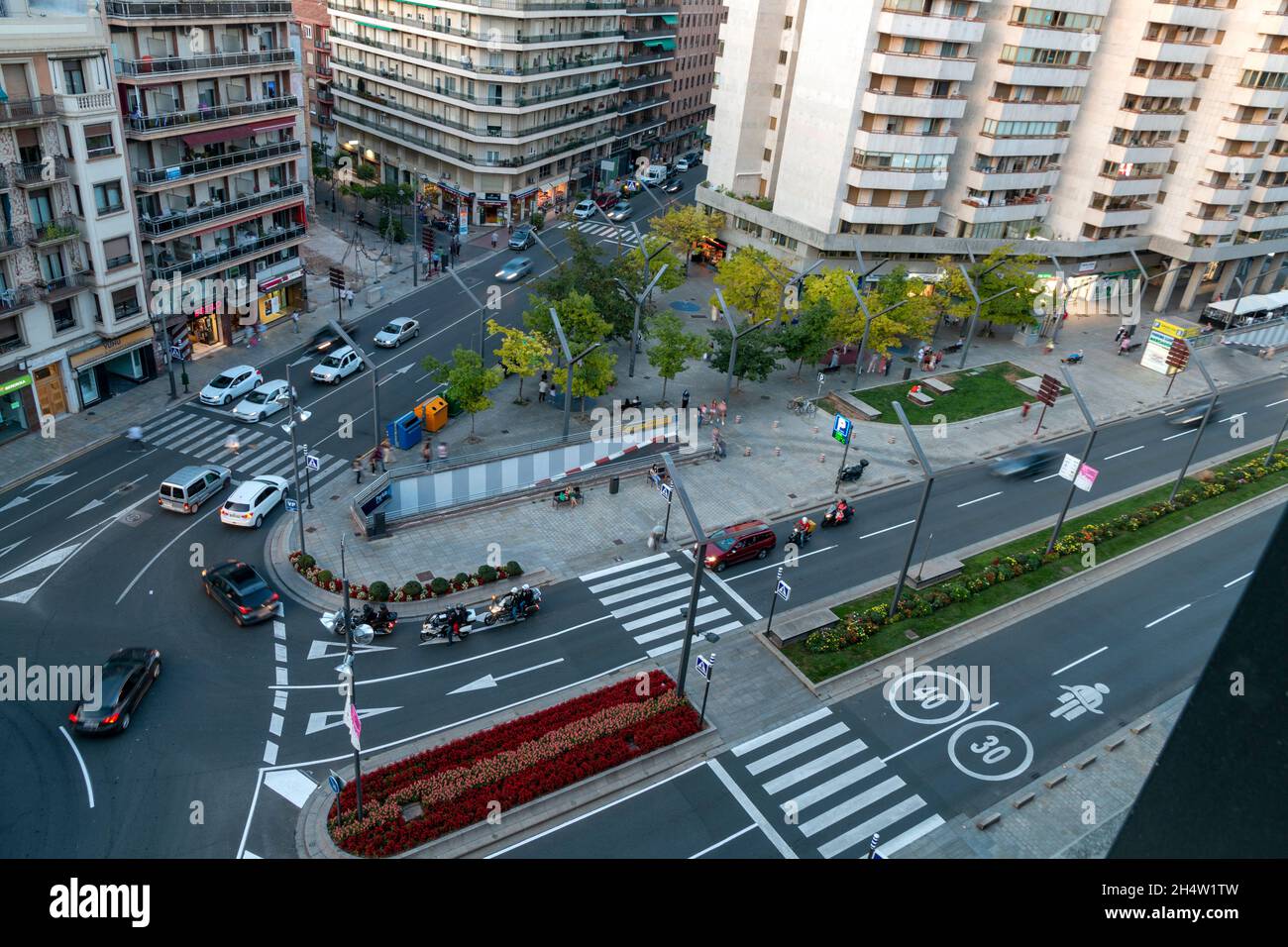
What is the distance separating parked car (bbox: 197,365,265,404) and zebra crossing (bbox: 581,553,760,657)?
26975 millimetres

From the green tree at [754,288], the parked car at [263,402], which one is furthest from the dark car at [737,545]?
the parked car at [263,402]

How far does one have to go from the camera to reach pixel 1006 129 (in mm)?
73875

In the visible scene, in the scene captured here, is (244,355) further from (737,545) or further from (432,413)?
(737,545)

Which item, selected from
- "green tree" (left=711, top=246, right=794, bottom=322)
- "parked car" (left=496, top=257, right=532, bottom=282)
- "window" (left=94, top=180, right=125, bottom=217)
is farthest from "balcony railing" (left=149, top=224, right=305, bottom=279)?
"green tree" (left=711, top=246, right=794, bottom=322)

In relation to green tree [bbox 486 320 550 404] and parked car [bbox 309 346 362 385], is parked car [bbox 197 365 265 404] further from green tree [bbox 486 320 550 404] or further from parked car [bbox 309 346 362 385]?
green tree [bbox 486 320 550 404]

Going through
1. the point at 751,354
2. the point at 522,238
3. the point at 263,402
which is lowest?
the point at 263,402

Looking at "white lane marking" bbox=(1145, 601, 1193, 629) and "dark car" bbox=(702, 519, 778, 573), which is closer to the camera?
"white lane marking" bbox=(1145, 601, 1193, 629)

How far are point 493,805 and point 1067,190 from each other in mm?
78332

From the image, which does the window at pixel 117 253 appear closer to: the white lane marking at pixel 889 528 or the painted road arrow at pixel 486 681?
the painted road arrow at pixel 486 681

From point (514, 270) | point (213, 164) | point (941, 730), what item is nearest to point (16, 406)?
point (213, 164)

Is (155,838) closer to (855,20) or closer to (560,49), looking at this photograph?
(855,20)

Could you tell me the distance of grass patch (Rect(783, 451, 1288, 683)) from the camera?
37281 mm

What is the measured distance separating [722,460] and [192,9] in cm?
4116

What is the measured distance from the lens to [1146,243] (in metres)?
85.0
